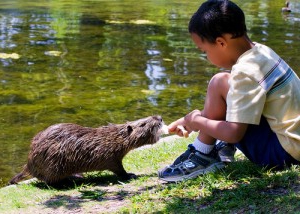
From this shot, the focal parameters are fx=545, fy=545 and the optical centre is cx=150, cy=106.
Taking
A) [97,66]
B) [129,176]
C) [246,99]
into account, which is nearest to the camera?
[246,99]

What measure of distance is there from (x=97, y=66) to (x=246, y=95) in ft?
21.0

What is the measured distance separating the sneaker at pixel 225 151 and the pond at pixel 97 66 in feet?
7.38

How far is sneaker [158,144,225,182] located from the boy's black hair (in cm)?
82

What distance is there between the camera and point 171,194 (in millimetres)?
3410

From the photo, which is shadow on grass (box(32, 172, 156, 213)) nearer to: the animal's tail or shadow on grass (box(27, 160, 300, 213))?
shadow on grass (box(27, 160, 300, 213))

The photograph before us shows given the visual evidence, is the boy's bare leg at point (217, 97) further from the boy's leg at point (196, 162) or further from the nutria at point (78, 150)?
the nutria at point (78, 150)

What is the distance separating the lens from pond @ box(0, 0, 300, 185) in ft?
22.6

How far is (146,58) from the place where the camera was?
396 inches

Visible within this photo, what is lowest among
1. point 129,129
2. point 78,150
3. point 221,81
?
point 78,150

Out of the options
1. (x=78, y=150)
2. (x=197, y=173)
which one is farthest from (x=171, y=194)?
(x=78, y=150)

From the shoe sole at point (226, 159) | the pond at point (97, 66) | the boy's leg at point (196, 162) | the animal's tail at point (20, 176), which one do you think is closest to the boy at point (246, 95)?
the boy's leg at point (196, 162)

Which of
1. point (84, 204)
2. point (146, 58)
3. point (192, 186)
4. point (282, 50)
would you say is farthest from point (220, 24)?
point (282, 50)

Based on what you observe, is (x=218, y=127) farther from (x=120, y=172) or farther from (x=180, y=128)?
(x=120, y=172)

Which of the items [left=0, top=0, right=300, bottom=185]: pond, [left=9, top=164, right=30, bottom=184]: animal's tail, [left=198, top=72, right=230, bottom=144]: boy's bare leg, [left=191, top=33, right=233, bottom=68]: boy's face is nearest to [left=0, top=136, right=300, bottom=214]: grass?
[left=9, top=164, right=30, bottom=184]: animal's tail
